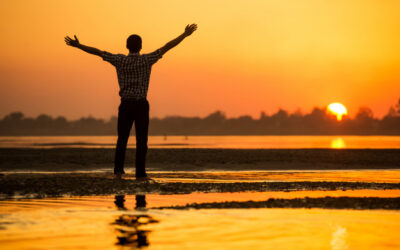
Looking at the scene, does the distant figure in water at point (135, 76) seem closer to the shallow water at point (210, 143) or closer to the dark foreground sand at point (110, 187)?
the dark foreground sand at point (110, 187)

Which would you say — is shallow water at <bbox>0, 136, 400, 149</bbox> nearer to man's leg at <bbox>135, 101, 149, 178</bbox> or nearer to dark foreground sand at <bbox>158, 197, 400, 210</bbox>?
man's leg at <bbox>135, 101, 149, 178</bbox>

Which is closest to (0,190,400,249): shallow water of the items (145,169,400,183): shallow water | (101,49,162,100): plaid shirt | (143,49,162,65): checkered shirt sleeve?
(101,49,162,100): plaid shirt

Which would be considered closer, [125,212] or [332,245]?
[332,245]

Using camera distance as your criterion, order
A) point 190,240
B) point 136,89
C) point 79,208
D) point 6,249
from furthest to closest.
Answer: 1. point 136,89
2. point 79,208
3. point 190,240
4. point 6,249

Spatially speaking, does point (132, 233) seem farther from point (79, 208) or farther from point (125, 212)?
point (79, 208)

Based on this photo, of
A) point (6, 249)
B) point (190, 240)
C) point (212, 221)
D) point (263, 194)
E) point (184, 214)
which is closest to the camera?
point (6, 249)

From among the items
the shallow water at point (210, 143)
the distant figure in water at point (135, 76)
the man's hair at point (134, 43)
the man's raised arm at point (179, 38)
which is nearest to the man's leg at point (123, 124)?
the distant figure in water at point (135, 76)

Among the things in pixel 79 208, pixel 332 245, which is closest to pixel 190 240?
pixel 332 245

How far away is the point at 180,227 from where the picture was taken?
8.32 m

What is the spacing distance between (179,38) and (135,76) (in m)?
1.13

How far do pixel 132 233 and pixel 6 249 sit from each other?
1472 mm

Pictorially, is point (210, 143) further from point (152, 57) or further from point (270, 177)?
point (152, 57)

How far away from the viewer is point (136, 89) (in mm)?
14250

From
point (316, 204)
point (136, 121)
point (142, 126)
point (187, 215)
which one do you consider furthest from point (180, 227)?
point (136, 121)
